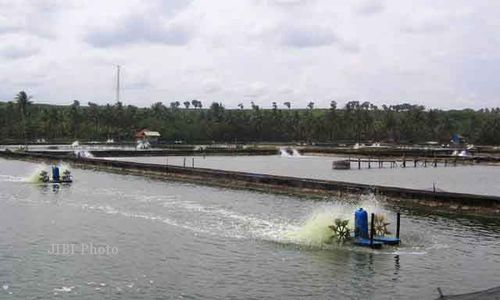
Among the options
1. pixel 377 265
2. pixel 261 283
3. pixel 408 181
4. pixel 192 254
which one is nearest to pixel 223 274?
pixel 261 283

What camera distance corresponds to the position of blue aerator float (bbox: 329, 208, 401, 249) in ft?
93.4

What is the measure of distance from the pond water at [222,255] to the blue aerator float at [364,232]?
601 mm

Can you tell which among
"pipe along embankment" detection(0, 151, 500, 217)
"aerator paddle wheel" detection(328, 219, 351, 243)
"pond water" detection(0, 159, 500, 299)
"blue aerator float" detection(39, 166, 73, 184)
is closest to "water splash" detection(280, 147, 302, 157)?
"pipe along embankment" detection(0, 151, 500, 217)

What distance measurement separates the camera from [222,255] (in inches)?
1085

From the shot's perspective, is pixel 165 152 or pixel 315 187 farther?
pixel 165 152

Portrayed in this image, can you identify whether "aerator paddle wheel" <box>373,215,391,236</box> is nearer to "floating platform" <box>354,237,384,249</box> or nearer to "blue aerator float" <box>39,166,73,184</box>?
"floating platform" <box>354,237,384,249</box>

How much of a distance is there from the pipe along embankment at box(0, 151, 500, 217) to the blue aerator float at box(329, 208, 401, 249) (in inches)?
510

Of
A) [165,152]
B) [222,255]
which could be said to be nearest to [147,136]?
[165,152]

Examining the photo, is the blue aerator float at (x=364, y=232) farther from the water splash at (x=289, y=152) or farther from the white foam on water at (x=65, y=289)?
the water splash at (x=289, y=152)

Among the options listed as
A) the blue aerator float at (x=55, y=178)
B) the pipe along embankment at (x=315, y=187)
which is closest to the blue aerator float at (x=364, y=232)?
the pipe along embankment at (x=315, y=187)

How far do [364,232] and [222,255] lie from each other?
6.53 metres

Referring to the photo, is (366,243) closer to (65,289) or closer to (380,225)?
(380,225)

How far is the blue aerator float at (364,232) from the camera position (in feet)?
93.4

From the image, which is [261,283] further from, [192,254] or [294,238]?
[294,238]
